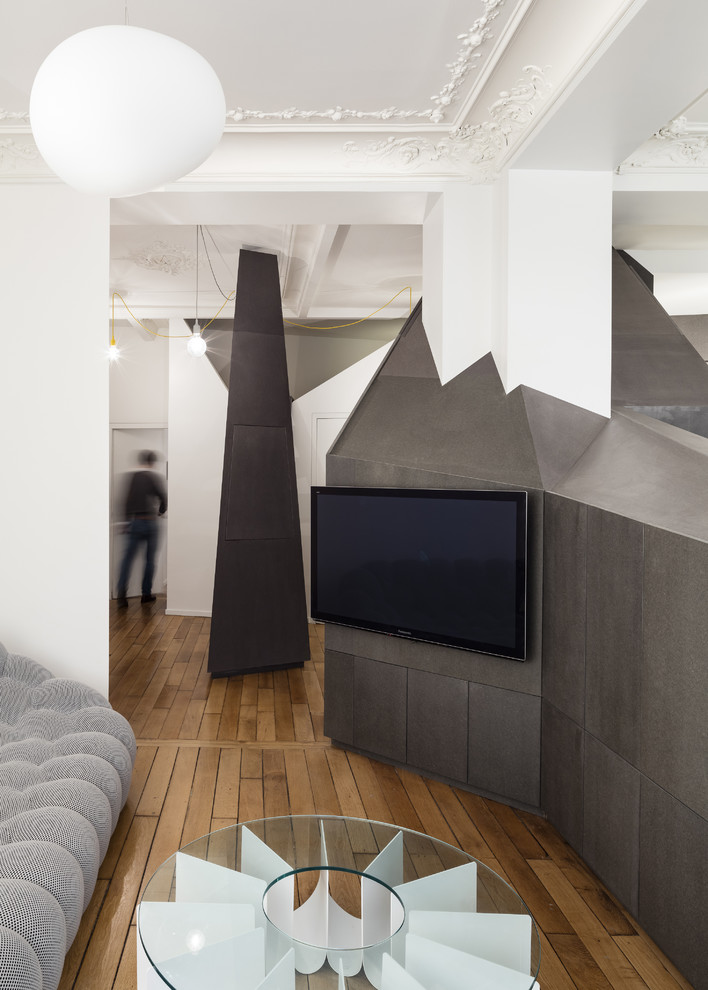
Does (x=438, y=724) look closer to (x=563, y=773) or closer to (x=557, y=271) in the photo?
(x=563, y=773)

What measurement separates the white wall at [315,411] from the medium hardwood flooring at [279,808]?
78.3 inches

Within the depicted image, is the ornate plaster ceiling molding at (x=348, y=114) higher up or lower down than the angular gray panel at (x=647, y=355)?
higher up

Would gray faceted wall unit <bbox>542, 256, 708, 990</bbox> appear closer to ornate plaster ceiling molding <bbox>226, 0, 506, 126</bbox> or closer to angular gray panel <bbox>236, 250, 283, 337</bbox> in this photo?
ornate plaster ceiling molding <bbox>226, 0, 506, 126</bbox>

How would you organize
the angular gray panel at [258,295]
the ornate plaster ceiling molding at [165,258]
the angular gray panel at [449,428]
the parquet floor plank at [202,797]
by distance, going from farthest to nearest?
the ornate plaster ceiling molding at [165,258], the angular gray panel at [258,295], the angular gray panel at [449,428], the parquet floor plank at [202,797]

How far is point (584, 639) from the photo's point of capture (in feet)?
8.72

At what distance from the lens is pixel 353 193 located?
3549 millimetres

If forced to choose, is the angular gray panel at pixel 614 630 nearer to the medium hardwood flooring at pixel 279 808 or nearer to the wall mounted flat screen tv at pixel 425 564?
the wall mounted flat screen tv at pixel 425 564

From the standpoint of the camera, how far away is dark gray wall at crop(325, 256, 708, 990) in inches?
82.0

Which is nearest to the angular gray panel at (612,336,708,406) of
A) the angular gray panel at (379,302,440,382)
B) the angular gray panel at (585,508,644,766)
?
the angular gray panel at (379,302,440,382)

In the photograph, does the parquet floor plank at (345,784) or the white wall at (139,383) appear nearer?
the parquet floor plank at (345,784)

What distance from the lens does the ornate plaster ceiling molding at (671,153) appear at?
3281 millimetres

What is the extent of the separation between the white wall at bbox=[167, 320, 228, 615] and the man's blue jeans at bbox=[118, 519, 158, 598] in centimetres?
64

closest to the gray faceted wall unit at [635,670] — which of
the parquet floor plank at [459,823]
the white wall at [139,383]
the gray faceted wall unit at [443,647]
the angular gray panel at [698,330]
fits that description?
the gray faceted wall unit at [443,647]

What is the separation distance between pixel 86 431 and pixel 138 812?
1807mm
